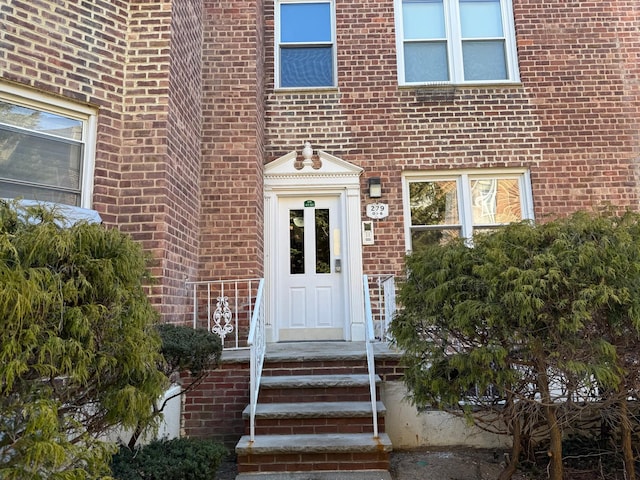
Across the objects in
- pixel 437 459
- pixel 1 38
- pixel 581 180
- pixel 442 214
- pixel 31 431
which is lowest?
pixel 437 459

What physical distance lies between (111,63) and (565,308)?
4.71 metres

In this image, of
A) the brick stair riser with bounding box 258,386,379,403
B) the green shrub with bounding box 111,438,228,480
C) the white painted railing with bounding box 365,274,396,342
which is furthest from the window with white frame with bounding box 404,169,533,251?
the green shrub with bounding box 111,438,228,480

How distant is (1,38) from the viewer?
386cm

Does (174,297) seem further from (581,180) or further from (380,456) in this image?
(581,180)

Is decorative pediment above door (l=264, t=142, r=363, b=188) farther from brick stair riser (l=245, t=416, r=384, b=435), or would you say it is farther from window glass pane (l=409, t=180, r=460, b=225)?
brick stair riser (l=245, t=416, r=384, b=435)

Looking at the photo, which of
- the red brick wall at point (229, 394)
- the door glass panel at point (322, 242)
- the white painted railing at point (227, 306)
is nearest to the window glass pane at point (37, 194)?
the white painted railing at point (227, 306)

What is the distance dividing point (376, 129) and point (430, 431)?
416 centimetres

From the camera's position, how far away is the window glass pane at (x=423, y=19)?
712cm

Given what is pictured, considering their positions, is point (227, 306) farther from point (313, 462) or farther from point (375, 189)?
point (375, 189)

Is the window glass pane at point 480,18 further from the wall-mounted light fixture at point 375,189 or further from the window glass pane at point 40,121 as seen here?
the window glass pane at point 40,121

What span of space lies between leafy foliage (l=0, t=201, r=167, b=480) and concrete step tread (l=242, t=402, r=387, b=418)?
1.76 meters

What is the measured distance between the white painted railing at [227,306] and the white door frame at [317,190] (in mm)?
586

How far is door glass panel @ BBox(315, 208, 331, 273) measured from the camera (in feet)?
21.6

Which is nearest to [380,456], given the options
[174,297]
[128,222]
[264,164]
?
[174,297]
